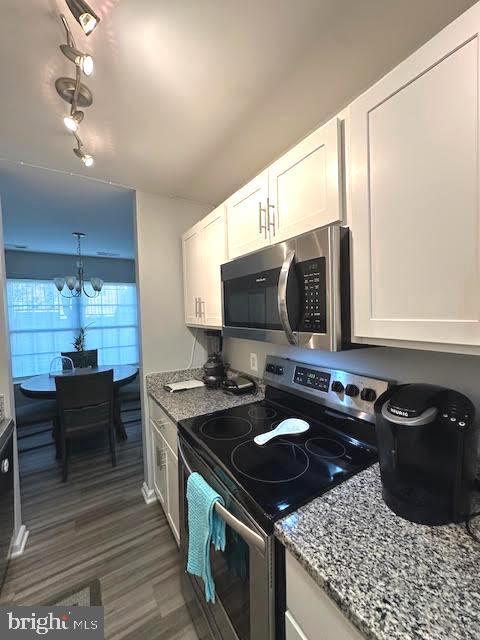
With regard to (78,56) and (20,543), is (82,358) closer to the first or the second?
(20,543)

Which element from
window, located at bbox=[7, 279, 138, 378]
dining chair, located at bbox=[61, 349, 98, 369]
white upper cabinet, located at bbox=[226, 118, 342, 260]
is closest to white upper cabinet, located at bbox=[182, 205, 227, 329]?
white upper cabinet, located at bbox=[226, 118, 342, 260]

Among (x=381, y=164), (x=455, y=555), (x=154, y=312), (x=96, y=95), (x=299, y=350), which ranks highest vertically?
(x=96, y=95)

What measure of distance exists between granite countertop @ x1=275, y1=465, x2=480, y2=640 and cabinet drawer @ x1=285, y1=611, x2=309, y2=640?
0.70 ft

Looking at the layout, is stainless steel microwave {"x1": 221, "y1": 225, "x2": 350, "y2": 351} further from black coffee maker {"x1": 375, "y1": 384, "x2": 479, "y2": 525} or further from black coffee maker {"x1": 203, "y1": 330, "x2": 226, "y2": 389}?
black coffee maker {"x1": 203, "y1": 330, "x2": 226, "y2": 389}

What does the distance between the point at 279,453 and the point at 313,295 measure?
2.12 feet

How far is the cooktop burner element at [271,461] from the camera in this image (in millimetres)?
947

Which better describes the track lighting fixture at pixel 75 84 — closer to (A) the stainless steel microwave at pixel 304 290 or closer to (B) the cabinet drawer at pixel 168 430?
(A) the stainless steel microwave at pixel 304 290

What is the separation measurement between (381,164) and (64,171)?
1.96 meters

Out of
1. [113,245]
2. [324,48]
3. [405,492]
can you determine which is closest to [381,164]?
[324,48]

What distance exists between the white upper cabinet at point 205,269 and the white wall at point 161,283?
11 cm

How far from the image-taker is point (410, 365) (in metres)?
1.09

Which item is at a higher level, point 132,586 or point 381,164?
point 381,164

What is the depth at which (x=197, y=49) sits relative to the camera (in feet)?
3.15

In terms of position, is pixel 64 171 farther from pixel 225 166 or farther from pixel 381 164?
pixel 381 164
